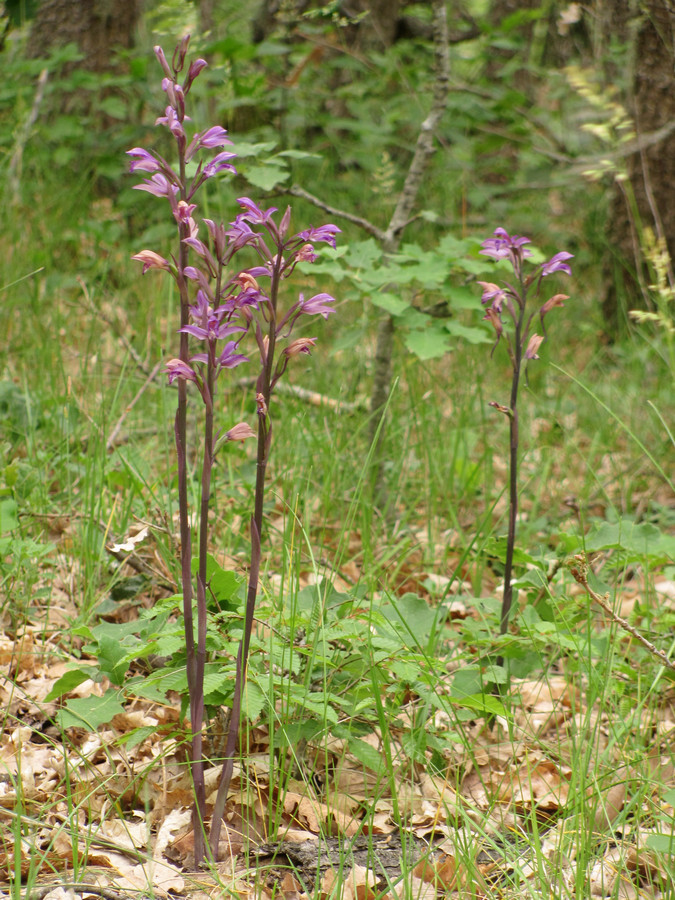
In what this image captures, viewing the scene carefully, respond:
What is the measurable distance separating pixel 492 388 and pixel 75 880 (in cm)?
317

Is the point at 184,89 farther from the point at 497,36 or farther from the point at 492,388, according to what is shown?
the point at 497,36

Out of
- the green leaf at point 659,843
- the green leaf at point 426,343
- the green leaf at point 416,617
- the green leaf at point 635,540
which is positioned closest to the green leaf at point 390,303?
the green leaf at point 426,343

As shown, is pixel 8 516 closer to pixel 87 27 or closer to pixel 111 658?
pixel 111 658

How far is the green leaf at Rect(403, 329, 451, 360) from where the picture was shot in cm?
258

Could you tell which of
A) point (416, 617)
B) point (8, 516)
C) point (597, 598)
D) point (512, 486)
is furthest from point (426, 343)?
point (8, 516)

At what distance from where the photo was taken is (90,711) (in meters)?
1.49

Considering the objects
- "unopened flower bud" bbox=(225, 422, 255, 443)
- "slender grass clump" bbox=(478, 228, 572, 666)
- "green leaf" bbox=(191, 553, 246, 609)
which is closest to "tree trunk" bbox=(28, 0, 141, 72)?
"slender grass clump" bbox=(478, 228, 572, 666)

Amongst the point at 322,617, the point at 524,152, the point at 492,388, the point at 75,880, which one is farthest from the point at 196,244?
the point at 524,152

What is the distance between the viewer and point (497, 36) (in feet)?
18.0

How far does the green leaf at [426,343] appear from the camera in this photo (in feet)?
8.47

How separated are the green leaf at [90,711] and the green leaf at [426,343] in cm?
152

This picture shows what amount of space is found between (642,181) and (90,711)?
14.8 feet

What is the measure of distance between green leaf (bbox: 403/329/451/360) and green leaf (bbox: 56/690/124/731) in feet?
4.99

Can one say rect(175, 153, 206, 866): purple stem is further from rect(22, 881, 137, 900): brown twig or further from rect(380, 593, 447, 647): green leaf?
rect(380, 593, 447, 647): green leaf
